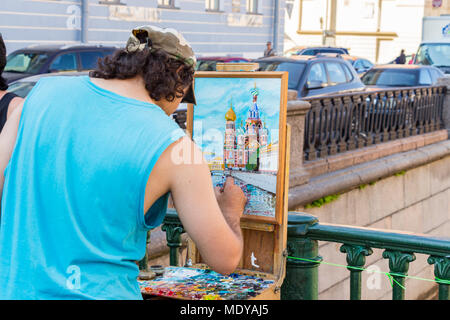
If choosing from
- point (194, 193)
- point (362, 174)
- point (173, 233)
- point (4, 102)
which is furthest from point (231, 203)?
point (362, 174)

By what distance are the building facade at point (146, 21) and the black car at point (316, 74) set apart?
21.4 ft

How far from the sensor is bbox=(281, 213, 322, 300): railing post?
356cm

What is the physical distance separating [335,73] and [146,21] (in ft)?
28.4

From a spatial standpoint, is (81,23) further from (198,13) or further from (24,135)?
(24,135)

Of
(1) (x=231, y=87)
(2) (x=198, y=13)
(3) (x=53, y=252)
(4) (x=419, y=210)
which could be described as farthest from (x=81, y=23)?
(3) (x=53, y=252)

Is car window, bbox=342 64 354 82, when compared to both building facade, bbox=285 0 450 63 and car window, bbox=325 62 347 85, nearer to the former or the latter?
car window, bbox=325 62 347 85

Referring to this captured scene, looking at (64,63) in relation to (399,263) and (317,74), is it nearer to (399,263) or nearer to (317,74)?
(317,74)

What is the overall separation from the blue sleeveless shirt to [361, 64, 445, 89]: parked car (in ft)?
44.9

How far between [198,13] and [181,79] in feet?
69.3

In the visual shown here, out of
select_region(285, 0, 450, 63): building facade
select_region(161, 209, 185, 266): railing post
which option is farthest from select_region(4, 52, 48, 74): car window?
select_region(285, 0, 450, 63): building facade

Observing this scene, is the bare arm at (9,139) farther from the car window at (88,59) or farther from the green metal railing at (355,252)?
the car window at (88,59)

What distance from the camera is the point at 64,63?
14414mm

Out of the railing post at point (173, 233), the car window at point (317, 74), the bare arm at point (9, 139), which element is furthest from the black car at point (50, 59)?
the bare arm at point (9, 139)

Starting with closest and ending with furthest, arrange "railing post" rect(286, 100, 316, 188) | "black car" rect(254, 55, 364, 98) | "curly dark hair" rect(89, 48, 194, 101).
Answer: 1. "curly dark hair" rect(89, 48, 194, 101)
2. "railing post" rect(286, 100, 316, 188)
3. "black car" rect(254, 55, 364, 98)
